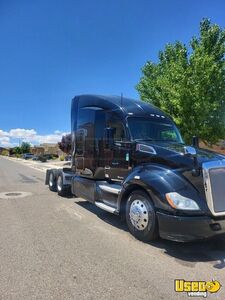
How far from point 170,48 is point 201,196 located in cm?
1641

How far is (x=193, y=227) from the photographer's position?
16.8ft

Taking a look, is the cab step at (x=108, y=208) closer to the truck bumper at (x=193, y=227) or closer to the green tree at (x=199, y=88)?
the truck bumper at (x=193, y=227)

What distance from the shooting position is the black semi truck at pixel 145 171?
5.24 metres

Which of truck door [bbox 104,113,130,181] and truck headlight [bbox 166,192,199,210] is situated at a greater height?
truck door [bbox 104,113,130,181]

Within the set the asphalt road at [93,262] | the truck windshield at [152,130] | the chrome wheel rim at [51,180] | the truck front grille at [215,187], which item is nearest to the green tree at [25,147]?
the chrome wheel rim at [51,180]

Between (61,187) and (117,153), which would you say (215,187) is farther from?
(61,187)

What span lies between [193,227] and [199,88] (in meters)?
12.7

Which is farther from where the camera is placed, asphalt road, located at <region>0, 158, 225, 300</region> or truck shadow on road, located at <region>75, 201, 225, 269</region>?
truck shadow on road, located at <region>75, 201, 225, 269</region>

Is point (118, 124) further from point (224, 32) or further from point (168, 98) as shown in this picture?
point (224, 32)

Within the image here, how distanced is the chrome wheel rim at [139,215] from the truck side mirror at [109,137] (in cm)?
181

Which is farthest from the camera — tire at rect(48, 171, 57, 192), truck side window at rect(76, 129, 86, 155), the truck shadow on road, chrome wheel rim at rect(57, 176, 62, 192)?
tire at rect(48, 171, 57, 192)

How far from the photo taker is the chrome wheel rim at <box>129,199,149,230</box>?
5.86 m

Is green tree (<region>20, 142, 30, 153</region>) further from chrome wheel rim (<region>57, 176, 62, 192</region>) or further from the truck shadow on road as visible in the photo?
the truck shadow on road

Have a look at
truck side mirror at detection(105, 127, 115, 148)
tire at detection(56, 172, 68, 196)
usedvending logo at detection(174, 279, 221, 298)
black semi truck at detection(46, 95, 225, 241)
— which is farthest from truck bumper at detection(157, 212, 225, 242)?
tire at detection(56, 172, 68, 196)
